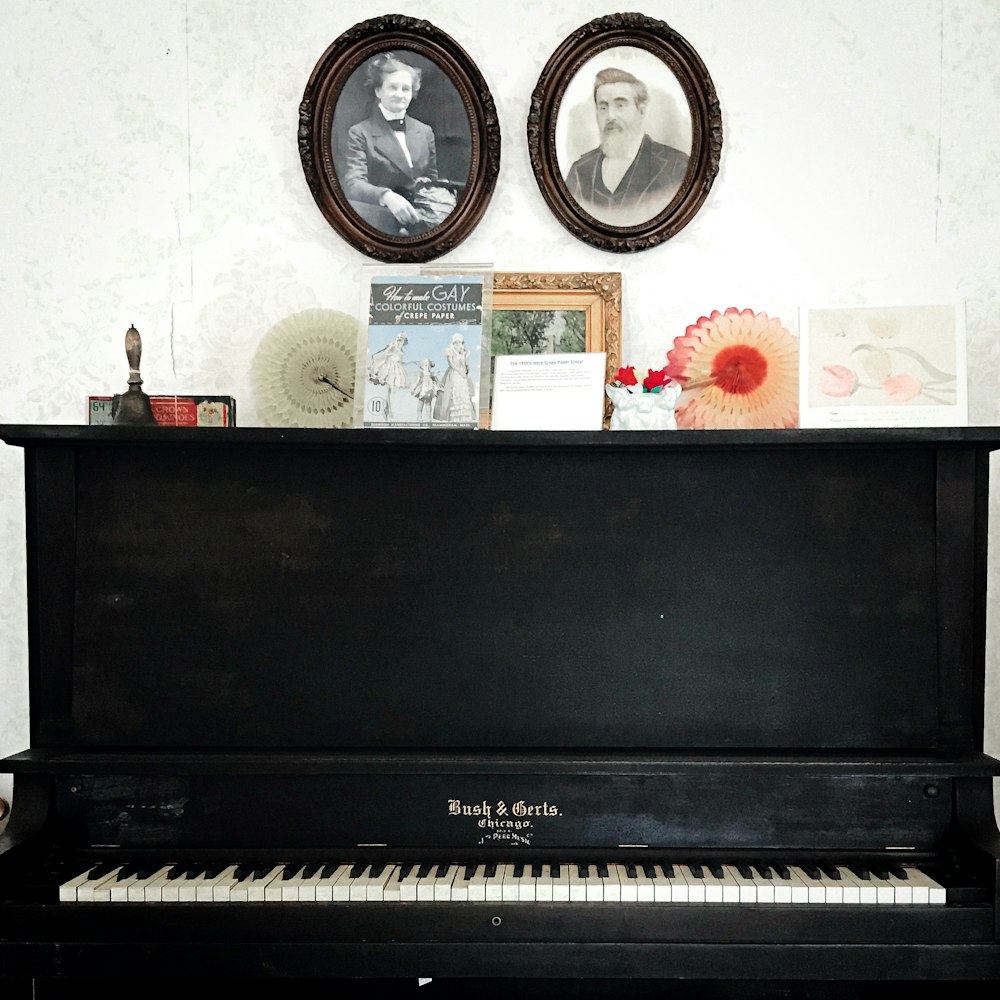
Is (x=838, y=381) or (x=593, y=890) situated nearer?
(x=593, y=890)

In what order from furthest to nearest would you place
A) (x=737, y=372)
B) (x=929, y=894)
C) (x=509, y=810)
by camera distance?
(x=737, y=372) < (x=509, y=810) < (x=929, y=894)

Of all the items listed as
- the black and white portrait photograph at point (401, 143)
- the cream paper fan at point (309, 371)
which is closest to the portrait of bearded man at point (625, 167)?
the black and white portrait photograph at point (401, 143)

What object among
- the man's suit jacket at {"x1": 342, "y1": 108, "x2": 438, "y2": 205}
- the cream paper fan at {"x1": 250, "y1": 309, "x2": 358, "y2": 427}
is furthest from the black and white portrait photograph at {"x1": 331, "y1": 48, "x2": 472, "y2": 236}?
the cream paper fan at {"x1": 250, "y1": 309, "x2": 358, "y2": 427}

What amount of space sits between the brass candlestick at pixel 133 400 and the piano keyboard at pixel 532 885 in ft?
2.74

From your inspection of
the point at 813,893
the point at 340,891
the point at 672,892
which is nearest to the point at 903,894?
the point at 813,893

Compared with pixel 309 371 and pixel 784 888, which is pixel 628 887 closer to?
pixel 784 888

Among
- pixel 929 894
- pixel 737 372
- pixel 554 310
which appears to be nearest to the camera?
pixel 929 894

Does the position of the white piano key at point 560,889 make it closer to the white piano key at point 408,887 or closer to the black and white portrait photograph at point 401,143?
the white piano key at point 408,887

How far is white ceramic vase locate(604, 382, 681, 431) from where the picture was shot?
180 centimetres

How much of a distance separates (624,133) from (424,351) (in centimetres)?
77

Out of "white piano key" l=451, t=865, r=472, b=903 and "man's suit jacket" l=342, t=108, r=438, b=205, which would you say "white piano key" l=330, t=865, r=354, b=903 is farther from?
"man's suit jacket" l=342, t=108, r=438, b=205

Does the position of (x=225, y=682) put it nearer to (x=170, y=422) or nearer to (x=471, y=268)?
(x=170, y=422)

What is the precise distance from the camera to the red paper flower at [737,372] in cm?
195

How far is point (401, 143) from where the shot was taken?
2191mm
